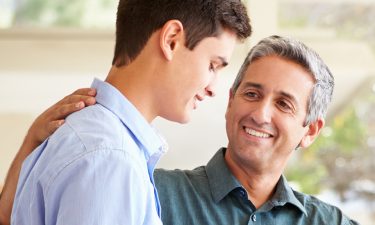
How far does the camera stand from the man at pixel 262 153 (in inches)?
71.9

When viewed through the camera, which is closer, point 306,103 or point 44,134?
point 44,134

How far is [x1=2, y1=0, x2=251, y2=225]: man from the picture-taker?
101 centimetres

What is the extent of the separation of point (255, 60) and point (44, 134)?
2.57ft

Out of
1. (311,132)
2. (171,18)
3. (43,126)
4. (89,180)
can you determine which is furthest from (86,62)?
(89,180)

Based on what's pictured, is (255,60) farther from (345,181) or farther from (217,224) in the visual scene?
(345,181)

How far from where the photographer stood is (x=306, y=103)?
1.91m

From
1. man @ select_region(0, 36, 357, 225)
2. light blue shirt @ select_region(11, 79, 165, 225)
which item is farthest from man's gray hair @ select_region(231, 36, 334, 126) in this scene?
light blue shirt @ select_region(11, 79, 165, 225)

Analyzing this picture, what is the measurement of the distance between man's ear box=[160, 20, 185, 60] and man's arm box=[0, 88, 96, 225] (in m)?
0.16

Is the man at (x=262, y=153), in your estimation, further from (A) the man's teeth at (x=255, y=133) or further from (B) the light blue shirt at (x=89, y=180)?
(B) the light blue shirt at (x=89, y=180)

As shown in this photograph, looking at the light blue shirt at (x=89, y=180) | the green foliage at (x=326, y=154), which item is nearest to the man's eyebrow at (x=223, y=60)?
the light blue shirt at (x=89, y=180)

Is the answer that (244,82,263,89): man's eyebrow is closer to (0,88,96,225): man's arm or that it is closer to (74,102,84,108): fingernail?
(0,88,96,225): man's arm

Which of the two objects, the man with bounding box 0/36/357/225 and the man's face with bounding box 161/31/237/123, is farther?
the man with bounding box 0/36/357/225

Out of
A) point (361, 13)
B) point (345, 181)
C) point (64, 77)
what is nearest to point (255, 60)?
point (64, 77)

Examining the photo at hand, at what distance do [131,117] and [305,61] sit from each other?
0.86 metres
